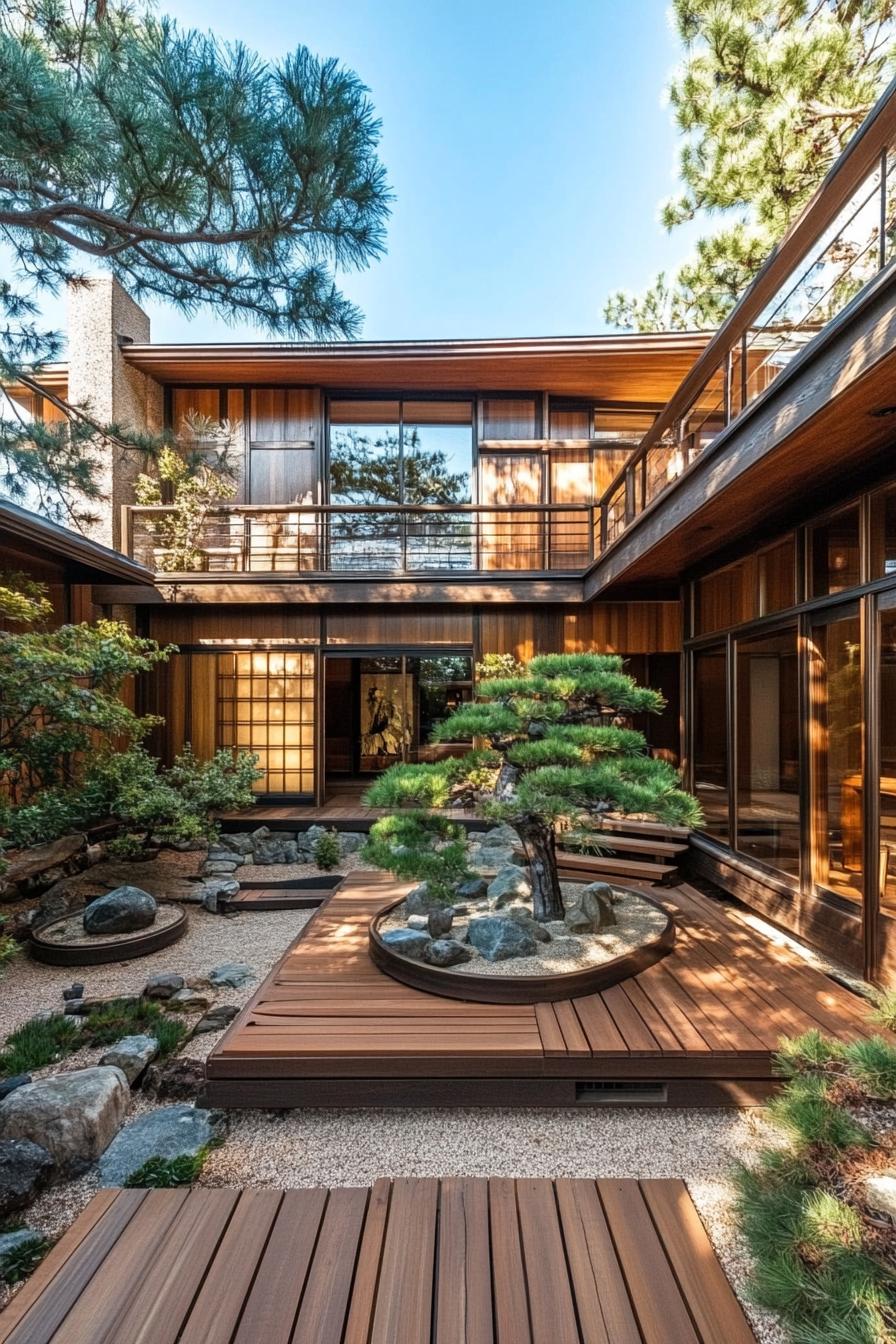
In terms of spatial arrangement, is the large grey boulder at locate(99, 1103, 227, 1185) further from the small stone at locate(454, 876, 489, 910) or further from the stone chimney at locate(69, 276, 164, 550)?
the stone chimney at locate(69, 276, 164, 550)

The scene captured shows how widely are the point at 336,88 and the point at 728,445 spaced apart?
232 centimetres

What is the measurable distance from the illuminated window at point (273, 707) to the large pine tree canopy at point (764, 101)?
602 centimetres

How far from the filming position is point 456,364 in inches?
280

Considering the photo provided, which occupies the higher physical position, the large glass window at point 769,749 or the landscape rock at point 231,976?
the large glass window at point 769,749

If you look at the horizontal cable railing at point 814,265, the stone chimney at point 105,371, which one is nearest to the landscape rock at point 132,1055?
the horizontal cable railing at point 814,265

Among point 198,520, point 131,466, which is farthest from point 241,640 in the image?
point 131,466

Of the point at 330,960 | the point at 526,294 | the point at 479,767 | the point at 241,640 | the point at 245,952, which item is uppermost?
the point at 526,294

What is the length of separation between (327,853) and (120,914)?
5.89 ft

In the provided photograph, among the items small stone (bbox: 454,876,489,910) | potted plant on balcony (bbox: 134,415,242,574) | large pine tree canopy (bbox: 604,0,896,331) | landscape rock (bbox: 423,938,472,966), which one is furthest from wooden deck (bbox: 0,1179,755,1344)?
large pine tree canopy (bbox: 604,0,896,331)

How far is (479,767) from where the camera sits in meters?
3.16

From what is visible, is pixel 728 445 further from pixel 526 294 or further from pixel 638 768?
pixel 526 294

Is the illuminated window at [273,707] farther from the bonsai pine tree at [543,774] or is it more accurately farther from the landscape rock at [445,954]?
the landscape rock at [445,954]

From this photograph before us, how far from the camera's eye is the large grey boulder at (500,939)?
2.81 metres

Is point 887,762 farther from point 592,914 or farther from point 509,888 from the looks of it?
point 509,888
